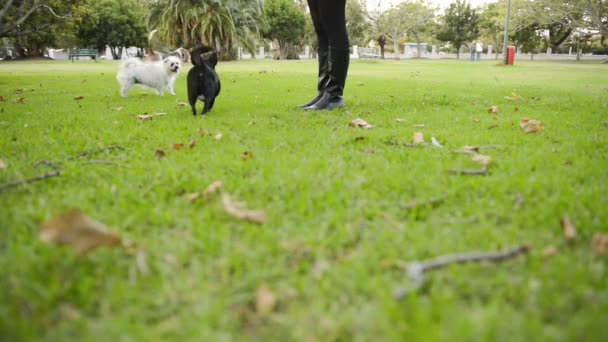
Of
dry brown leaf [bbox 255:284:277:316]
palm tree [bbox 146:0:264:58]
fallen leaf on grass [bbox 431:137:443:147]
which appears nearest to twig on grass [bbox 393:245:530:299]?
dry brown leaf [bbox 255:284:277:316]

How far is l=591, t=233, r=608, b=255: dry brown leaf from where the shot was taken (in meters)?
1.29

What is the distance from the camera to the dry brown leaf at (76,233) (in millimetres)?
1106

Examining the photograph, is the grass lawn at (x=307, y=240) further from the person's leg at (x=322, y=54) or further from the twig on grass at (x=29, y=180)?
the person's leg at (x=322, y=54)

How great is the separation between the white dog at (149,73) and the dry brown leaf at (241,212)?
5469 millimetres

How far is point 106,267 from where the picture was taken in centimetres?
121

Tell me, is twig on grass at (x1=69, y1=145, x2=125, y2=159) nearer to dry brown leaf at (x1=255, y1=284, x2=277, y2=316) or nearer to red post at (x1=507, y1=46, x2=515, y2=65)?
dry brown leaf at (x1=255, y1=284, x2=277, y2=316)

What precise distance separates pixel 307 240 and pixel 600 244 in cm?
90

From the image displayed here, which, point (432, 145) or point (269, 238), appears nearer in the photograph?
point (269, 238)

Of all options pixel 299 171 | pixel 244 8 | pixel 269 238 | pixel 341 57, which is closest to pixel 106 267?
pixel 269 238

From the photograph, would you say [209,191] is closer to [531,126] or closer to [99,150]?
[99,150]

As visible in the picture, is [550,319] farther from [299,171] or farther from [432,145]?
[432,145]

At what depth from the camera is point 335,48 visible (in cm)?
430

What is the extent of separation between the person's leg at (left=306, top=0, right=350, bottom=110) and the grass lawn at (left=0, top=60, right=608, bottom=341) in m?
1.56

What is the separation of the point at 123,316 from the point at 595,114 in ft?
15.1
